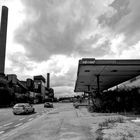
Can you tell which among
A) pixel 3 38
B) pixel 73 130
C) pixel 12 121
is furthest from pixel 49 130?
pixel 3 38

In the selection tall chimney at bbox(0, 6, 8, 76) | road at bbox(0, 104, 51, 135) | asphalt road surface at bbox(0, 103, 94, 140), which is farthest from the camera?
tall chimney at bbox(0, 6, 8, 76)

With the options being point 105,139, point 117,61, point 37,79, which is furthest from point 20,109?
point 37,79

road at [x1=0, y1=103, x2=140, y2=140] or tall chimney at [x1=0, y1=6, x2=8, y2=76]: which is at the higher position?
tall chimney at [x1=0, y1=6, x2=8, y2=76]

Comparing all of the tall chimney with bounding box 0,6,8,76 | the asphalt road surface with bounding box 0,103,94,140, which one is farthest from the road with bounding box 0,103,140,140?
the tall chimney with bounding box 0,6,8,76

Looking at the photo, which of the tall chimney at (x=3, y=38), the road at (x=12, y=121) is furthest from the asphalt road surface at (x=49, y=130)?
the tall chimney at (x=3, y=38)

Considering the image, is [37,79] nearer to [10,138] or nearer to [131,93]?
[131,93]

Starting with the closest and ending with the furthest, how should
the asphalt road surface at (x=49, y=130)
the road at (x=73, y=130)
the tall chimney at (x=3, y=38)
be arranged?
the road at (x=73, y=130)
the asphalt road surface at (x=49, y=130)
the tall chimney at (x=3, y=38)

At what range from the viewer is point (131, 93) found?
21875mm

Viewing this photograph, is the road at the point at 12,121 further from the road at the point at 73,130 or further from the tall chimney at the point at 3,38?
→ the tall chimney at the point at 3,38

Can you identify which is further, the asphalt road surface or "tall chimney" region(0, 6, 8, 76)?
"tall chimney" region(0, 6, 8, 76)

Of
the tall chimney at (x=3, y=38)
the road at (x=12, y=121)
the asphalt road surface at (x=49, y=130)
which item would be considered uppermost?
the tall chimney at (x=3, y=38)

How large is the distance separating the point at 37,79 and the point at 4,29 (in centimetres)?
7926

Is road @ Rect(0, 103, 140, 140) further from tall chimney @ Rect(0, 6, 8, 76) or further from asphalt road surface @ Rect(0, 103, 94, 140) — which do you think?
tall chimney @ Rect(0, 6, 8, 76)

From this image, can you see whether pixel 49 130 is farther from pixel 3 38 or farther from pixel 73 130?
pixel 3 38
